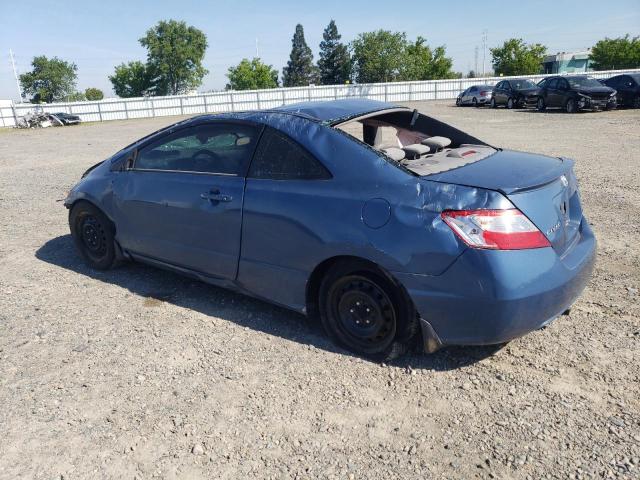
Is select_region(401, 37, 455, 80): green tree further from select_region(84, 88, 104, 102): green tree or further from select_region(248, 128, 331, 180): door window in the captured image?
select_region(248, 128, 331, 180): door window

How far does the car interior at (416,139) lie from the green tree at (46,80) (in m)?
109

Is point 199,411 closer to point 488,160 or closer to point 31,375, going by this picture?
point 31,375

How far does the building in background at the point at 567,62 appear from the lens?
7588cm

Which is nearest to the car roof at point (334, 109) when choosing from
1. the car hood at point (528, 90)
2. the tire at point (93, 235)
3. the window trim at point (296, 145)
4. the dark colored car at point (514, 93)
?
the window trim at point (296, 145)

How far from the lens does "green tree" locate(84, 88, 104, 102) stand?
118 meters

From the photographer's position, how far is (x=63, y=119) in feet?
122

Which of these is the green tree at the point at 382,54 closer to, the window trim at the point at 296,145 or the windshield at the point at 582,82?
the windshield at the point at 582,82

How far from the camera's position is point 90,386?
10.3 ft

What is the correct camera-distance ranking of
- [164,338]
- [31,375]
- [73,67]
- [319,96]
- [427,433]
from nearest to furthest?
[427,433] < [31,375] < [164,338] < [319,96] < [73,67]

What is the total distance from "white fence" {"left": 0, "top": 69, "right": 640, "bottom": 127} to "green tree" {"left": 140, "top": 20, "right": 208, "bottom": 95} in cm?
4691

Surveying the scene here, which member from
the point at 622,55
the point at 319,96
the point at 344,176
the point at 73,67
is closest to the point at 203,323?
the point at 344,176

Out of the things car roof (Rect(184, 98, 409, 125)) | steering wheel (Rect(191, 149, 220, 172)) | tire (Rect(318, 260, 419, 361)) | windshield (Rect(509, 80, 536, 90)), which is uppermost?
car roof (Rect(184, 98, 409, 125))

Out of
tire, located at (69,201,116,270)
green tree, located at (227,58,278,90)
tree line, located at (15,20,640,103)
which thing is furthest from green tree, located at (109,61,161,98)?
tire, located at (69,201,116,270)

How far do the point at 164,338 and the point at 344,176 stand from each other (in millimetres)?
1760
